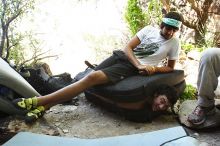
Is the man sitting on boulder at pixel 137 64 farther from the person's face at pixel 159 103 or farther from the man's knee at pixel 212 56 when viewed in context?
the man's knee at pixel 212 56

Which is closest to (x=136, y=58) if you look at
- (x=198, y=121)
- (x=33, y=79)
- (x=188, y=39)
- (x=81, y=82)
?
(x=81, y=82)

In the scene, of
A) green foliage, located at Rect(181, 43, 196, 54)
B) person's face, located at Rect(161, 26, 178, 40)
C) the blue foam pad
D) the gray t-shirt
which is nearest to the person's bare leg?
the gray t-shirt

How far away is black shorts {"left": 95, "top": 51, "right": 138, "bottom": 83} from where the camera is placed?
3729 mm

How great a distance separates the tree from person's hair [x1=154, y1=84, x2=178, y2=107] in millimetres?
2143

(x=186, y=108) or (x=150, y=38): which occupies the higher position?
(x=150, y=38)

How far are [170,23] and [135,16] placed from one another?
262 centimetres

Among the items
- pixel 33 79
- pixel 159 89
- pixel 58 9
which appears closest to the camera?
pixel 159 89

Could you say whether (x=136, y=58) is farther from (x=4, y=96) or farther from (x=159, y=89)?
(x=4, y=96)

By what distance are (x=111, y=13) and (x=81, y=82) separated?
3674 mm

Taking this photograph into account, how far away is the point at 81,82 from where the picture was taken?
11.9 feet

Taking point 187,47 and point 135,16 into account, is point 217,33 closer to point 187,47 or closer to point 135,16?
point 187,47

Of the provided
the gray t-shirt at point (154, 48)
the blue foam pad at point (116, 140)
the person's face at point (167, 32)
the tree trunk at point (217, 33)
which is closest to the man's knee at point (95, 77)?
the gray t-shirt at point (154, 48)

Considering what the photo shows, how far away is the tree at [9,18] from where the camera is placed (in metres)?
4.57

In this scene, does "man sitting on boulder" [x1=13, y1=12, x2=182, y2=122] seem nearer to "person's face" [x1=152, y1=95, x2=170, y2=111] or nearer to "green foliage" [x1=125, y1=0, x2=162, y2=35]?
"person's face" [x1=152, y1=95, x2=170, y2=111]
